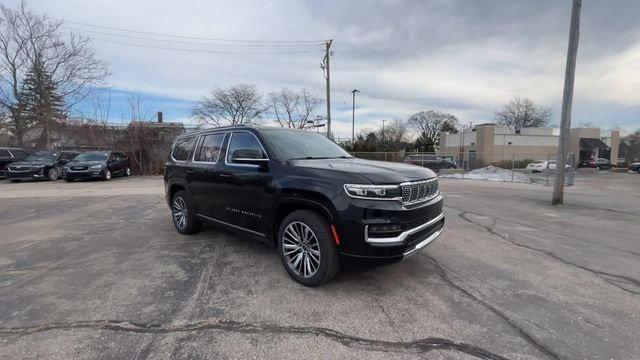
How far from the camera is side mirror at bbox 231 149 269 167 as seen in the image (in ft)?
13.5

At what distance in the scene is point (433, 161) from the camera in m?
31.4

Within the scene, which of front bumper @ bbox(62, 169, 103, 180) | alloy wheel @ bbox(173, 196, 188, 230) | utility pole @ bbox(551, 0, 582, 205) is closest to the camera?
alloy wheel @ bbox(173, 196, 188, 230)

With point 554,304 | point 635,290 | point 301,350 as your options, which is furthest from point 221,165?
point 635,290

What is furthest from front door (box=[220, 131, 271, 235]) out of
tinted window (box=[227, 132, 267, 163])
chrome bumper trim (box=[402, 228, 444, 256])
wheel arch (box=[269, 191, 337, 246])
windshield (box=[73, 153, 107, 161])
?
windshield (box=[73, 153, 107, 161])

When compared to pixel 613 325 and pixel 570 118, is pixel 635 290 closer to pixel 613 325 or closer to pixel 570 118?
pixel 613 325

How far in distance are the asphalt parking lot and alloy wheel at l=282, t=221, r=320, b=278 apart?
0.22 meters

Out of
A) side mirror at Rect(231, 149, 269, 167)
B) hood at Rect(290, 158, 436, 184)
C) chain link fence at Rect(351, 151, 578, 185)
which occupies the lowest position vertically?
chain link fence at Rect(351, 151, 578, 185)

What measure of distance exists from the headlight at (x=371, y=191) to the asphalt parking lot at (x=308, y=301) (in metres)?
1.08

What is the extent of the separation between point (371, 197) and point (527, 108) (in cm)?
8517

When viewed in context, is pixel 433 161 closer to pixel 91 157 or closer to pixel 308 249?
pixel 91 157

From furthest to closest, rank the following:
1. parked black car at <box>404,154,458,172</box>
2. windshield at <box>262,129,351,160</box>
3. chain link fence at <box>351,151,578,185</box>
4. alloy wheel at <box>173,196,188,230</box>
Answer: parked black car at <box>404,154,458,172</box>, chain link fence at <box>351,151,578,185</box>, alloy wheel at <box>173,196,188,230</box>, windshield at <box>262,129,351,160</box>

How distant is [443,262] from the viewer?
4582mm

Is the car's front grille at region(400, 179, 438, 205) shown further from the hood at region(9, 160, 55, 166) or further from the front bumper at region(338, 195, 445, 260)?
the hood at region(9, 160, 55, 166)

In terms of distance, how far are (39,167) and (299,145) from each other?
1916cm
